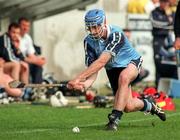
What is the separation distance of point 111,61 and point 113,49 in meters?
0.20

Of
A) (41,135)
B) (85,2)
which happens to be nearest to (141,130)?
(41,135)

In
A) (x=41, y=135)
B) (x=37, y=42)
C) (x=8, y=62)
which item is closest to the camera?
(x=41, y=135)

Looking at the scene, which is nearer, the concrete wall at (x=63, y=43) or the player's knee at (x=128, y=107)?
the player's knee at (x=128, y=107)

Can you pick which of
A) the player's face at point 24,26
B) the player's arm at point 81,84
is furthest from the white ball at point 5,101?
the player's arm at point 81,84

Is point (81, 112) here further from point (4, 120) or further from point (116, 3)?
point (116, 3)

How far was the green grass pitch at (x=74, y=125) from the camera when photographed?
11086 millimetres

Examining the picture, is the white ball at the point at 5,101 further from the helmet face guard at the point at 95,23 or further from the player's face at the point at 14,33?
the helmet face guard at the point at 95,23

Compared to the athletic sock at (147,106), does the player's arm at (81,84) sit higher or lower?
higher

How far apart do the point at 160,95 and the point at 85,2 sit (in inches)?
252

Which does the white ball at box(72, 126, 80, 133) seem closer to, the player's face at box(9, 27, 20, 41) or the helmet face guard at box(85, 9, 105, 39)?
the helmet face guard at box(85, 9, 105, 39)

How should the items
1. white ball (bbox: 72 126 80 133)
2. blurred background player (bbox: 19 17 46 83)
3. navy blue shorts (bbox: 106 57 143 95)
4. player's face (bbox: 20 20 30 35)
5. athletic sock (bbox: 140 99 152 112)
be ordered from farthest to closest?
blurred background player (bbox: 19 17 46 83) < player's face (bbox: 20 20 30 35) < athletic sock (bbox: 140 99 152 112) < navy blue shorts (bbox: 106 57 143 95) < white ball (bbox: 72 126 80 133)

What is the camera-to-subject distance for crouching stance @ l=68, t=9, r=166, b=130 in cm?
1174

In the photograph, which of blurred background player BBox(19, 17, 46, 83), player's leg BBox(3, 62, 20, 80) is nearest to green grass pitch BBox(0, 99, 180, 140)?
player's leg BBox(3, 62, 20, 80)

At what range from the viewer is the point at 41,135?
11.2 meters
